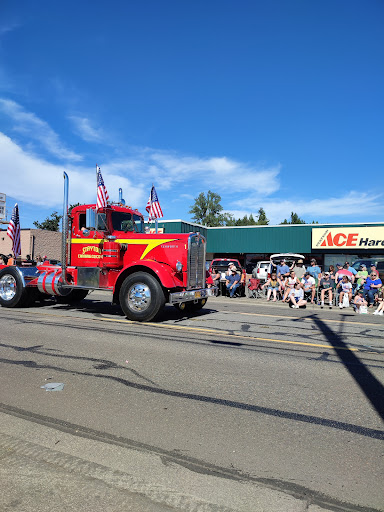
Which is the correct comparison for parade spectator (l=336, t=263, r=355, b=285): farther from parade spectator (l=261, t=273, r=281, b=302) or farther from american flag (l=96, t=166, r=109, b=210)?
american flag (l=96, t=166, r=109, b=210)

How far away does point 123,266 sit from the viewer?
383 inches

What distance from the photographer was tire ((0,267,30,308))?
10.7 meters

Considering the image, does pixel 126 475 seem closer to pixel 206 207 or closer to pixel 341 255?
pixel 341 255

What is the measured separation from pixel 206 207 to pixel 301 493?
286ft

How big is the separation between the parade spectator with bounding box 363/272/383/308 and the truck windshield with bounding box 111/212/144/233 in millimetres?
8456

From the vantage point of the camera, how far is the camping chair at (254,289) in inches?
661

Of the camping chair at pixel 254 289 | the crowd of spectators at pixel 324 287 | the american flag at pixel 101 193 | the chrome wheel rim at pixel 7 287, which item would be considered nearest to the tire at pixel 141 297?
the american flag at pixel 101 193

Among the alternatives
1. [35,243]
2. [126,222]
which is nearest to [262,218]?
[35,243]

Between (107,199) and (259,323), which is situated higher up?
(107,199)

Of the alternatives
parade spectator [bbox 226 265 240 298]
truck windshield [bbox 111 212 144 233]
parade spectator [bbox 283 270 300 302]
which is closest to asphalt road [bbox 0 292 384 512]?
truck windshield [bbox 111 212 144 233]

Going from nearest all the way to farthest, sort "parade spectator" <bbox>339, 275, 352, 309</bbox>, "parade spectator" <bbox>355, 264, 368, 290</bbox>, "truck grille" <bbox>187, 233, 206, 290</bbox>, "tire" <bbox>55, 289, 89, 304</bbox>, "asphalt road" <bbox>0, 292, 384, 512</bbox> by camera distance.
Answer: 1. "asphalt road" <bbox>0, 292, 384, 512</bbox>
2. "truck grille" <bbox>187, 233, 206, 290</bbox>
3. "tire" <bbox>55, 289, 89, 304</bbox>
4. "parade spectator" <bbox>339, 275, 352, 309</bbox>
5. "parade spectator" <bbox>355, 264, 368, 290</bbox>

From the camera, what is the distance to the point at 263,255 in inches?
1289

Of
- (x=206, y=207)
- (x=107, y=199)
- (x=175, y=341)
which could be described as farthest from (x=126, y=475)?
(x=206, y=207)

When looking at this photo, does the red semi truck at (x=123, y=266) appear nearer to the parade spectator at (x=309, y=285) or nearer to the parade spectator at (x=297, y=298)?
the parade spectator at (x=297, y=298)
